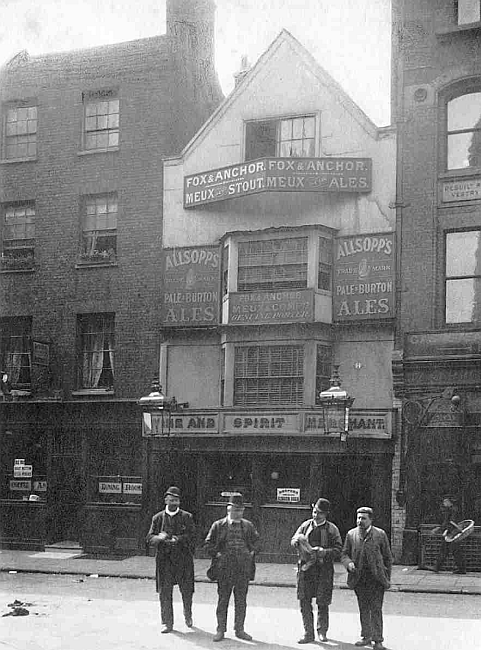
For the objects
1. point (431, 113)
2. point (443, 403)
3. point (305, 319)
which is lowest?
point (443, 403)

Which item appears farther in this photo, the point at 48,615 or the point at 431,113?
the point at 431,113

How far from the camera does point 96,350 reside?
1034 inches

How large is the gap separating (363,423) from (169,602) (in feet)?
32.6

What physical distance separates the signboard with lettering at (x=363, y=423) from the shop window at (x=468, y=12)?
375 inches

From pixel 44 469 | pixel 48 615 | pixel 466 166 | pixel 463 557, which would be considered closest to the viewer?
pixel 48 615

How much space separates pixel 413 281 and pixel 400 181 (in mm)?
2505

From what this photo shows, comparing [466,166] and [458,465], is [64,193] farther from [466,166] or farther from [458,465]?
[458,465]

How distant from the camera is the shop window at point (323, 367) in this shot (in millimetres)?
23438

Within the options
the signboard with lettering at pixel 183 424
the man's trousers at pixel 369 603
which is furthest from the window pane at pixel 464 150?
the man's trousers at pixel 369 603

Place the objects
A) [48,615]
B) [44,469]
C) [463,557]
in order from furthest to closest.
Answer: [44,469], [463,557], [48,615]

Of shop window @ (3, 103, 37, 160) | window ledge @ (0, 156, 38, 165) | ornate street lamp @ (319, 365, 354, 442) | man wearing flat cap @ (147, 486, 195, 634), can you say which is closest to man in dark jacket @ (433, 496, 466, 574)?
ornate street lamp @ (319, 365, 354, 442)

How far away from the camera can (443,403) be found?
22.0 meters

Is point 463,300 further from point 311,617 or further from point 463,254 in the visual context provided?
point 311,617

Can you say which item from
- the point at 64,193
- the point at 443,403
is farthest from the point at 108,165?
the point at 443,403
